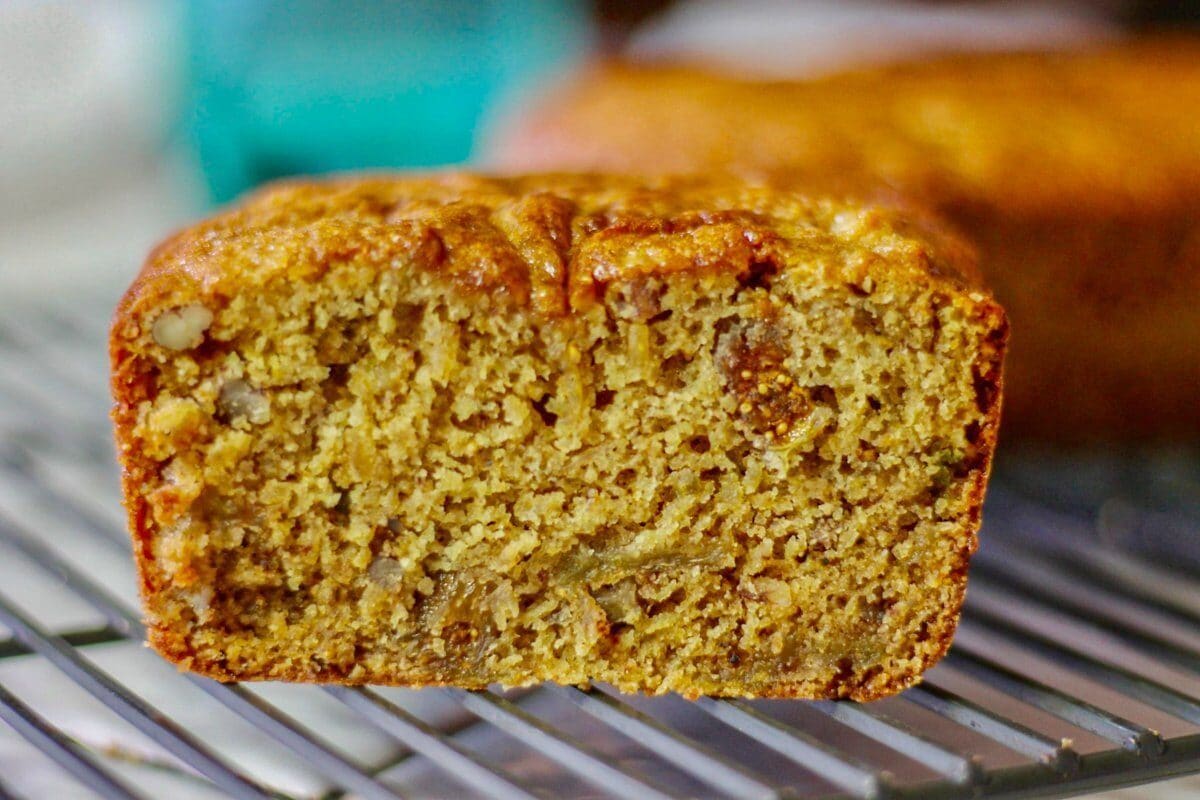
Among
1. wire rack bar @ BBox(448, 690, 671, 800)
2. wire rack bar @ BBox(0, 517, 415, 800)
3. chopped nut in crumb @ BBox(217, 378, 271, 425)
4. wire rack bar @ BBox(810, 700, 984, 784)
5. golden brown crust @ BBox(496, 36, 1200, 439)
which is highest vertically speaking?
golden brown crust @ BBox(496, 36, 1200, 439)

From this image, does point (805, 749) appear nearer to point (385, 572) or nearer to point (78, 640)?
point (385, 572)

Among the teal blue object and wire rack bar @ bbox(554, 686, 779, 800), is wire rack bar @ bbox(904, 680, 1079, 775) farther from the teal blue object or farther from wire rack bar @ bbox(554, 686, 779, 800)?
the teal blue object

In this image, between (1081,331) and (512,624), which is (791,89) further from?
(512,624)

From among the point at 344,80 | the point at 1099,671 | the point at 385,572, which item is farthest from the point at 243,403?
the point at 344,80

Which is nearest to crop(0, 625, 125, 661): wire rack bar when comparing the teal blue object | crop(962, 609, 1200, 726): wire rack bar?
crop(962, 609, 1200, 726): wire rack bar

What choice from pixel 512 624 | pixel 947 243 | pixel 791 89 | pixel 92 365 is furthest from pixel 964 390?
pixel 92 365
